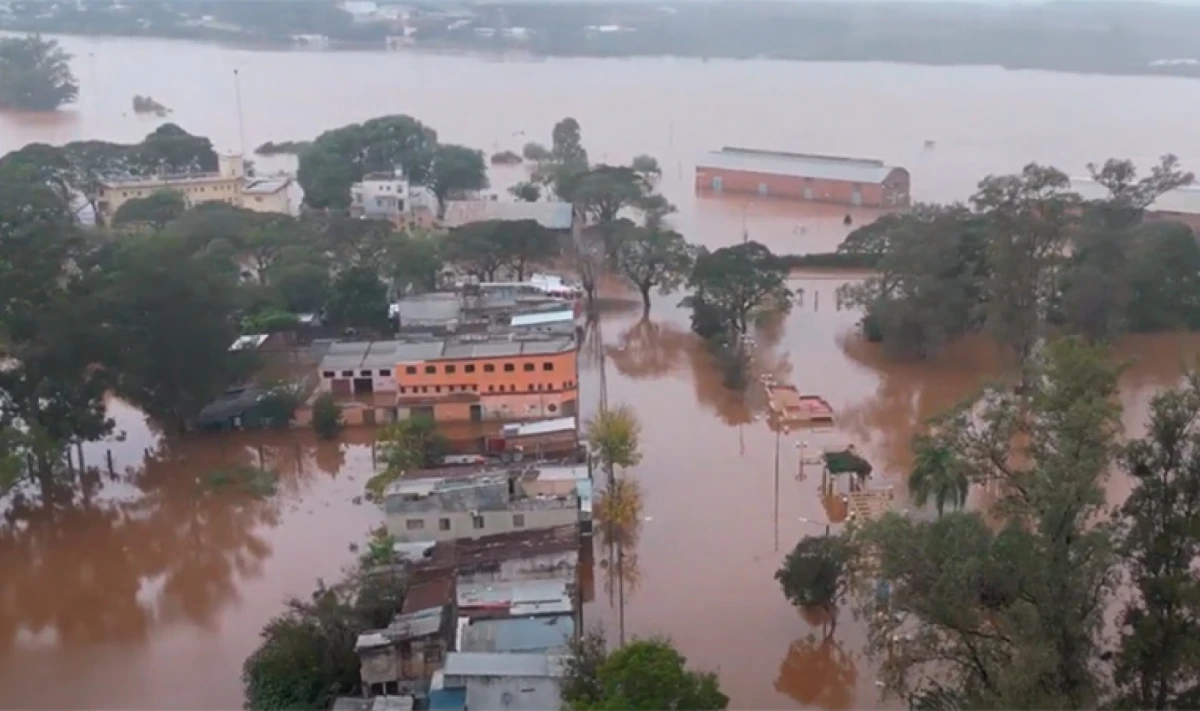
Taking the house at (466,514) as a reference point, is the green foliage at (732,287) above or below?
above

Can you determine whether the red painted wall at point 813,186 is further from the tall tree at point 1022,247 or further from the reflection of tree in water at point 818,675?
the reflection of tree in water at point 818,675

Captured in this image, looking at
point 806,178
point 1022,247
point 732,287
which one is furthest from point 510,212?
point 1022,247

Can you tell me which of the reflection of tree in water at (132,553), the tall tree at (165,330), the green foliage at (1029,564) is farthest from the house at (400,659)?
the tall tree at (165,330)

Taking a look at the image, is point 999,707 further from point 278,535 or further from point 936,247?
point 936,247

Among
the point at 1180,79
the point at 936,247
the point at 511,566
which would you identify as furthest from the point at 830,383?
the point at 1180,79

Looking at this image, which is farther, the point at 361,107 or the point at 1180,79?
the point at 1180,79

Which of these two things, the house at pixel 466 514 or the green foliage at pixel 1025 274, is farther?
the green foliage at pixel 1025 274
